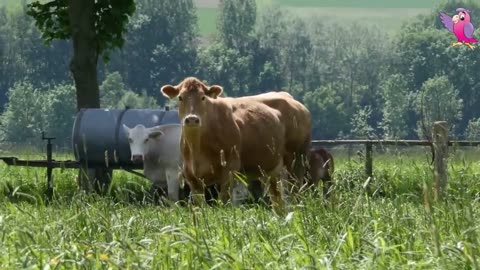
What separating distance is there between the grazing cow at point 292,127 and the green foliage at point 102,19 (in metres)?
5.91

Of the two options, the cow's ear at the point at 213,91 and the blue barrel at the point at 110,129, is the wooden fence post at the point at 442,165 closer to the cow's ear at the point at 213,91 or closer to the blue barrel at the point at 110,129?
the cow's ear at the point at 213,91

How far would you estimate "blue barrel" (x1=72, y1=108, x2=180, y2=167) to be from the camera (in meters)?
19.0

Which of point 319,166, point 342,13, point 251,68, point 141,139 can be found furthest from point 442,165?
point 342,13

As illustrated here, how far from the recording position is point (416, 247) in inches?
256

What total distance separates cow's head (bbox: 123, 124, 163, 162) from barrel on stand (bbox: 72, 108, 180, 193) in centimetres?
66

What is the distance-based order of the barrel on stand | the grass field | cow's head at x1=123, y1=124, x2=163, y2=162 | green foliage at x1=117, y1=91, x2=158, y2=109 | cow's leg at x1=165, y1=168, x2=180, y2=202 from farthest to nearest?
green foliage at x1=117, y1=91, x2=158, y2=109
the barrel on stand
cow's head at x1=123, y1=124, x2=163, y2=162
cow's leg at x1=165, y1=168, x2=180, y2=202
the grass field

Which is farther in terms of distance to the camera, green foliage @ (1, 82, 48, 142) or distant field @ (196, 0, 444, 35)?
distant field @ (196, 0, 444, 35)

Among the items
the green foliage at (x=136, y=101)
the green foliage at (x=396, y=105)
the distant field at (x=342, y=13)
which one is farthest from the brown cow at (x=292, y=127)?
the distant field at (x=342, y=13)

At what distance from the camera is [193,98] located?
13.9m

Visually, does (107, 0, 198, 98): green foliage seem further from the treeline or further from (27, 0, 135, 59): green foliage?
(27, 0, 135, 59): green foliage

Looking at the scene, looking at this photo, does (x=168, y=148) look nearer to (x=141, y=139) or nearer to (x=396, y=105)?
(x=141, y=139)

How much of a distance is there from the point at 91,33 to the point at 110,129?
3048mm

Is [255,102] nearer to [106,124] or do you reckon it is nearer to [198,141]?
[198,141]

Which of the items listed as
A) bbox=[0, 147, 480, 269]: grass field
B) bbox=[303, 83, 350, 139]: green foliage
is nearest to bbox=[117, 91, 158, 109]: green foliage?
bbox=[303, 83, 350, 139]: green foliage
